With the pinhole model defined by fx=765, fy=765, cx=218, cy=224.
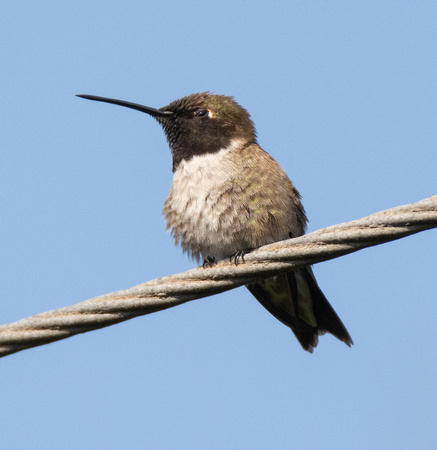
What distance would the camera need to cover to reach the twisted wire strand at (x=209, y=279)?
315cm

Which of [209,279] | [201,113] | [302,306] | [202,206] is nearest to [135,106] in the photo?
[201,113]

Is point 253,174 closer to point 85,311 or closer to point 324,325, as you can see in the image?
point 324,325

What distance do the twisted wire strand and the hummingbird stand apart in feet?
3.63

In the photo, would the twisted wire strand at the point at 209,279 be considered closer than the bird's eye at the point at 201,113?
Yes

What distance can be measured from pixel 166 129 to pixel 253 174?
1.31 metres

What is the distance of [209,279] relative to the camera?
3.53 meters

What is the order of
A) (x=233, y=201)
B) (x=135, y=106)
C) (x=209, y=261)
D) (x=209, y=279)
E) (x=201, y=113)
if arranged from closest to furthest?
(x=209, y=279)
(x=233, y=201)
(x=209, y=261)
(x=201, y=113)
(x=135, y=106)

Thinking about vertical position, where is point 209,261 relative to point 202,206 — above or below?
below

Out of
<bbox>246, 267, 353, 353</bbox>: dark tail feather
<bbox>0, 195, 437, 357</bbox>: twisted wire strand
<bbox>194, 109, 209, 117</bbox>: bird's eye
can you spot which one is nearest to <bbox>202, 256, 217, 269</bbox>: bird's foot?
<bbox>246, 267, 353, 353</bbox>: dark tail feather

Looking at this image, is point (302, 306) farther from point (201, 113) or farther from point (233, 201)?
point (201, 113)

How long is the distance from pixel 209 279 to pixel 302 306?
8.13 feet

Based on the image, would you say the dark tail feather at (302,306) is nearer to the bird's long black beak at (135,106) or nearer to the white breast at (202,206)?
the white breast at (202,206)

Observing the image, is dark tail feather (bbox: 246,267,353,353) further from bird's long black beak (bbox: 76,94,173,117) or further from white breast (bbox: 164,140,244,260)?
bird's long black beak (bbox: 76,94,173,117)

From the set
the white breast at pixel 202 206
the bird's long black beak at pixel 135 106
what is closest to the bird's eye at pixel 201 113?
the bird's long black beak at pixel 135 106
